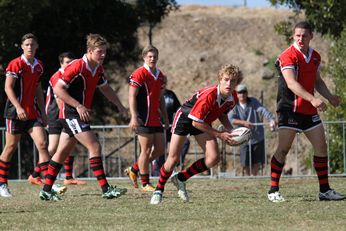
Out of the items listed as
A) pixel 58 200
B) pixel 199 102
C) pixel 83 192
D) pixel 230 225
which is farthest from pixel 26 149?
pixel 230 225

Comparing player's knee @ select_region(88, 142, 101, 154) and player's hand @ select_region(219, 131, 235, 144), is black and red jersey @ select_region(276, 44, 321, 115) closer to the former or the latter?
player's hand @ select_region(219, 131, 235, 144)

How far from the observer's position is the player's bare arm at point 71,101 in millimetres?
11305

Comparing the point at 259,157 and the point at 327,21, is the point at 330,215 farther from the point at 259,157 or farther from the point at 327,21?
the point at 327,21

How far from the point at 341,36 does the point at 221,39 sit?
21.3 meters

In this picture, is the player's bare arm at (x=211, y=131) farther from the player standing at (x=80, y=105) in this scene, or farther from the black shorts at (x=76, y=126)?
the black shorts at (x=76, y=126)

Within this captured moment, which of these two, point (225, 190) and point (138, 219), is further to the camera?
point (225, 190)

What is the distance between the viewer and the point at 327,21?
2070cm

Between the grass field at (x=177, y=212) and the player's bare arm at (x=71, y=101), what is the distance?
3.51 ft

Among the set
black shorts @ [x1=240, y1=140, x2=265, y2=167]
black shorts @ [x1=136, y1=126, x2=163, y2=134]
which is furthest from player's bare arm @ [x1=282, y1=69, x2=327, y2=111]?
black shorts @ [x1=240, y1=140, x2=265, y2=167]

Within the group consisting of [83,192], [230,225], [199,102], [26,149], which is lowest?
[26,149]

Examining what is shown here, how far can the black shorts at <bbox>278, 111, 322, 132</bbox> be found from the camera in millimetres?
11078

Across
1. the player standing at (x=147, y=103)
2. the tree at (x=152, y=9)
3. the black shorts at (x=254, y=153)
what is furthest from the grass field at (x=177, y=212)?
the tree at (x=152, y=9)

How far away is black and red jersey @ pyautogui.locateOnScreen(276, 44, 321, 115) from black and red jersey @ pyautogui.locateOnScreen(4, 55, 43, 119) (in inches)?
150

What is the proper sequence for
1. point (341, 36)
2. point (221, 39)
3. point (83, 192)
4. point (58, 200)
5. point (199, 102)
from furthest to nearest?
point (221, 39), point (341, 36), point (83, 192), point (58, 200), point (199, 102)
